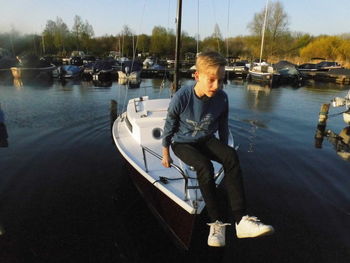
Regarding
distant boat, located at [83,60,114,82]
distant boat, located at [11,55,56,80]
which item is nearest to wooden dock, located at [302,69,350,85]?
distant boat, located at [83,60,114,82]

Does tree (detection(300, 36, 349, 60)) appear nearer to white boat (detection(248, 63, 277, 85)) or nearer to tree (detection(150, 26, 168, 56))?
white boat (detection(248, 63, 277, 85))

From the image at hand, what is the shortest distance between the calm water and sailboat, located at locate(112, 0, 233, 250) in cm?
70

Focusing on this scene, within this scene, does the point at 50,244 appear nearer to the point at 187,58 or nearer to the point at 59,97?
the point at 59,97

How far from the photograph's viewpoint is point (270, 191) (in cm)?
747

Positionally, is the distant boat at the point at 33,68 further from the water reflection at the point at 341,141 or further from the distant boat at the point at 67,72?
the water reflection at the point at 341,141

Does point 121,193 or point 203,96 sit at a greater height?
point 203,96

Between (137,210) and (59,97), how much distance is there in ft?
62.5

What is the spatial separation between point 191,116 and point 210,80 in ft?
1.89

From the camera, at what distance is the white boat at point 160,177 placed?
14.9ft

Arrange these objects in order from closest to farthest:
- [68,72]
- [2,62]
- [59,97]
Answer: [59,97], [68,72], [2,62]

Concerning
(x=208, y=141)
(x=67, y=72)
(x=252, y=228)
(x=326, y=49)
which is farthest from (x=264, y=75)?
(x=252, y=228)

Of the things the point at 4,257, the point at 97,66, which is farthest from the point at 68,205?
the point at 97,66

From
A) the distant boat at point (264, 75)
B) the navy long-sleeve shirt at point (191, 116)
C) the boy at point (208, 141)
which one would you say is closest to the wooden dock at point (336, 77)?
the distant boat at point (264, 75)

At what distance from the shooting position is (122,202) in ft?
22.7
